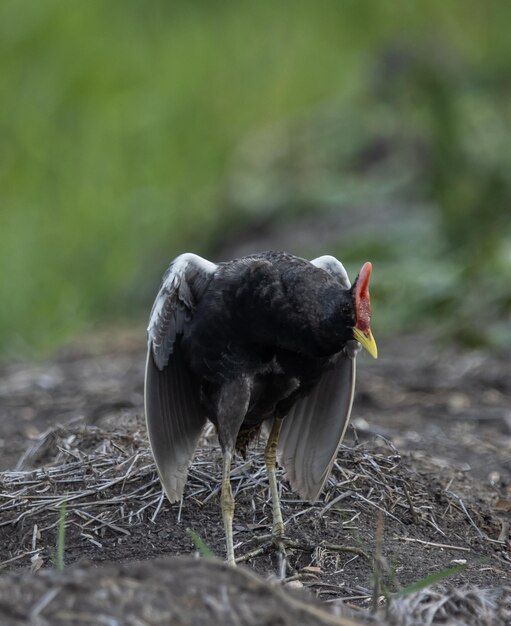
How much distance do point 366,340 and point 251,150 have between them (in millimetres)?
10552

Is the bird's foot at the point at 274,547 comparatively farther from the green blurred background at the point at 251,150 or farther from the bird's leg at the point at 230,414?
the green blurred background at the point at 251,150

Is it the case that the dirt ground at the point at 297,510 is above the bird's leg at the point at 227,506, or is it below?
below

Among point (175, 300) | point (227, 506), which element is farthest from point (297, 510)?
point (175, 300)

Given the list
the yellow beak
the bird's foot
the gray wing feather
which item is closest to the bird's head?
the yellow beak

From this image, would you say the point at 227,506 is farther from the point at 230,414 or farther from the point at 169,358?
the point at 169,358

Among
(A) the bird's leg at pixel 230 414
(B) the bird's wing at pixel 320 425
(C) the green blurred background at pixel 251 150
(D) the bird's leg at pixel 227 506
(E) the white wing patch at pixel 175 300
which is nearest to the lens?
(D) the bird's leg at pixel 227 506

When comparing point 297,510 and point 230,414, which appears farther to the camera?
point 297,510

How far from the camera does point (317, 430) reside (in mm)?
5285

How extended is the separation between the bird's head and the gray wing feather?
62 centimetres

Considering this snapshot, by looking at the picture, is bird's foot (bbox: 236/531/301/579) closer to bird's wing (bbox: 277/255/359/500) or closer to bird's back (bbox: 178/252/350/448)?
bird's wing (bbox: 277/255/359/500)

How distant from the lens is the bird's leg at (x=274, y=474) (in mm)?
4836

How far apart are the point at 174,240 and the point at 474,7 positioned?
7.74 meters

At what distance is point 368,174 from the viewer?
1330 cm

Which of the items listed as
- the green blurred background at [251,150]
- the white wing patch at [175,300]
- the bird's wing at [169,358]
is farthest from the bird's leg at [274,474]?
the green blurred background at [251,150]
